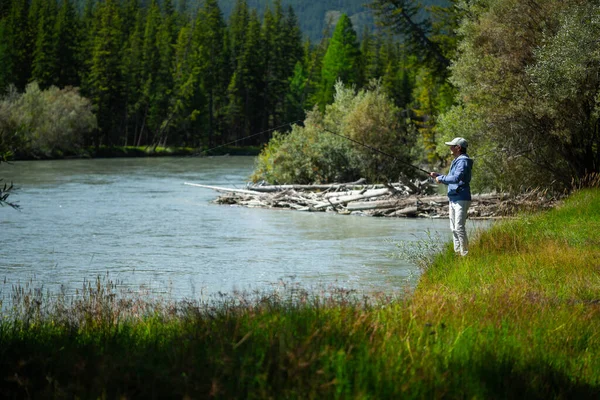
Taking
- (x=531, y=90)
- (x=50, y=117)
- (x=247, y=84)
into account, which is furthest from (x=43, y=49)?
(x=531, y=90)

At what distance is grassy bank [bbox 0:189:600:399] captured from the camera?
15.6ft

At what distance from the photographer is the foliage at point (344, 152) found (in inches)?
1356

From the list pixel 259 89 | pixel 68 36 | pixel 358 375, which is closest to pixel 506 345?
pixel 358 375

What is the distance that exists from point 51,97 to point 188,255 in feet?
186

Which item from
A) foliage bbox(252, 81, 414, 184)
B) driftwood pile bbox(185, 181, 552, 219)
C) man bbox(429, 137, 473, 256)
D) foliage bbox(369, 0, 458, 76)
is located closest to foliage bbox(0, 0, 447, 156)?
foliage bbox(369, 0, 458, 76)

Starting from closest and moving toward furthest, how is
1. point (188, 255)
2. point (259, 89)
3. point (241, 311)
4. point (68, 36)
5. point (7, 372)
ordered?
point (7, 372) < point (241, 311) < point (188, 255) < point (68, 36) < point (259, 89)

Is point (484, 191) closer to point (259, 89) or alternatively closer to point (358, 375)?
point (358, 375)

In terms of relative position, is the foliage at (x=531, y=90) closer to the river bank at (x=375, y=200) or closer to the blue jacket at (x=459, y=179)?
the river bank at (x=375, y=200)

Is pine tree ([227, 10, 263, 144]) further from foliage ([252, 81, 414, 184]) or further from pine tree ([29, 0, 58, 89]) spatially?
foliage ([252, 81, 414, 184])

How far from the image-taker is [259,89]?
101562 millimetres

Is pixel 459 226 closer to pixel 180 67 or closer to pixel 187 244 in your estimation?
pixel 187 244

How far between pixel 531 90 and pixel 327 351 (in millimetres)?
17896

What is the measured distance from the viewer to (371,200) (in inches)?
1076

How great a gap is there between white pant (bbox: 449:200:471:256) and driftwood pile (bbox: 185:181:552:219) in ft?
27.8
